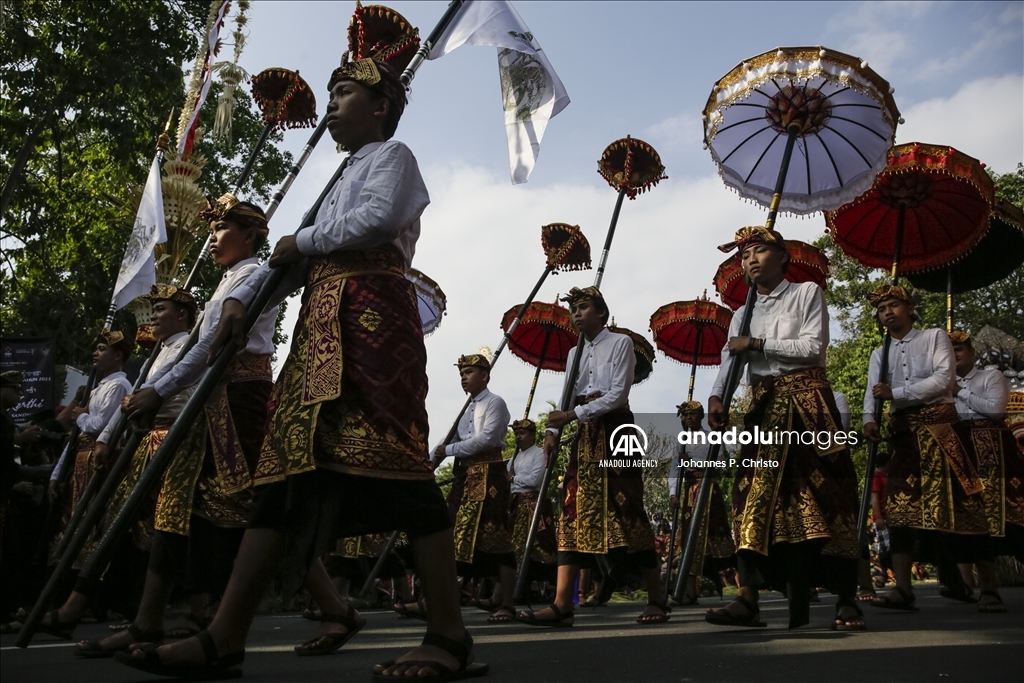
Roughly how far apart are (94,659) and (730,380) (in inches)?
139

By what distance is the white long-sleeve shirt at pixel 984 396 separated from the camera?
7.75 m

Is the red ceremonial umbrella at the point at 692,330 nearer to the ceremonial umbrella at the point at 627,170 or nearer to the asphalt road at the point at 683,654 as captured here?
the ceremonial umbrella at the point at 627,170

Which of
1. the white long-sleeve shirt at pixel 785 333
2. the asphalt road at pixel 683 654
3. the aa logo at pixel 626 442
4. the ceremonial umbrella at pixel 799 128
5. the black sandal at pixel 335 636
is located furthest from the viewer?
the aa logo at pixel 626 442

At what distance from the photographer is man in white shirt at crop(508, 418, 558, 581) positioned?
442 inches

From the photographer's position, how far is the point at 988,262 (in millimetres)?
9023

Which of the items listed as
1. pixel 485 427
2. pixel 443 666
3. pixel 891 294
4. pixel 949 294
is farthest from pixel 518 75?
pixel 949 294

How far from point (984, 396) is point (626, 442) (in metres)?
3.45

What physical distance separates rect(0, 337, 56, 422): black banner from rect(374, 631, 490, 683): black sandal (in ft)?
33.3

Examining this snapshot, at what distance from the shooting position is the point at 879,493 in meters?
11.0

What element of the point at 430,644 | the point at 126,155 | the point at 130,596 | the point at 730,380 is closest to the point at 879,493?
the point at 730,380

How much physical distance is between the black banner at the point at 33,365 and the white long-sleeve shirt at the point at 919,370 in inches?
376

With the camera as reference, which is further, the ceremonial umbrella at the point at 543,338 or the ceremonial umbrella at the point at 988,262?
the ceremonial umbrella at the point at 543,338

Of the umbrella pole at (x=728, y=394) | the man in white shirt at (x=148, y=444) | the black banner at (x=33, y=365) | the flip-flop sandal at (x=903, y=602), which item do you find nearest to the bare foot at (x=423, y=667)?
the man in white shirt at (x=148, y=444)

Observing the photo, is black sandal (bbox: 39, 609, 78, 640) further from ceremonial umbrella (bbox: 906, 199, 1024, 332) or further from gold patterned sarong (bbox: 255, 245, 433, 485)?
ceremonial umbrella (bbox: 906, 199, 1024, 332)
